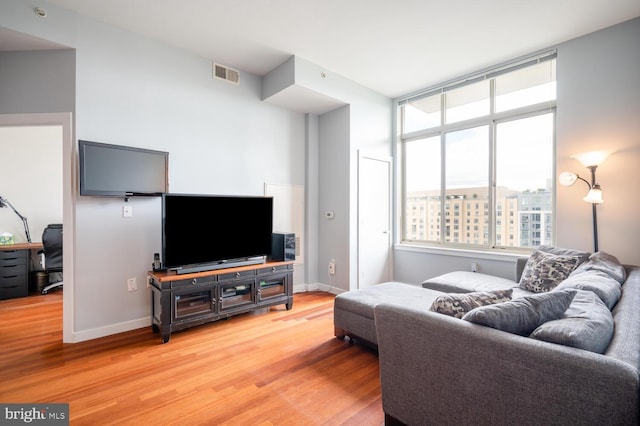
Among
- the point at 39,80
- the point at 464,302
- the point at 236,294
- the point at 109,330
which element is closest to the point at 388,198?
the point at 236,294

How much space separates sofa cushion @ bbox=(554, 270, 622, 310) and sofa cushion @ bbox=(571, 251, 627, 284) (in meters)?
0.14

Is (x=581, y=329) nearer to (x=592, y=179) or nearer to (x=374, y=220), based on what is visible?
(x=592, y=179)

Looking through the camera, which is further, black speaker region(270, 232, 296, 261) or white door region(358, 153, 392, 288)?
white door region(358, 153, 392, 288)

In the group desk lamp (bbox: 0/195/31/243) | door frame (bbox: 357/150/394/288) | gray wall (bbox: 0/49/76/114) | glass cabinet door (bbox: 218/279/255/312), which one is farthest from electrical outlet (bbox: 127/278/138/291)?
desk lamp (bbox: 0/195/31/243)

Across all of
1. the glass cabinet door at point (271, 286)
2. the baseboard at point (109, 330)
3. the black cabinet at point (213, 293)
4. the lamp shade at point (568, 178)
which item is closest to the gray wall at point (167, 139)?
the baseboard at point (109, 330)

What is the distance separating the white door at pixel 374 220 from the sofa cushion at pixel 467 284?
118cm

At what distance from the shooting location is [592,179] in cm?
293

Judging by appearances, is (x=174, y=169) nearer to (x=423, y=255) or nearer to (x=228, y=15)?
(x=228, y=15)

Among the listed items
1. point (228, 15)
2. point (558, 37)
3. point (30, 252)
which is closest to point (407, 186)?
point (558, 37)

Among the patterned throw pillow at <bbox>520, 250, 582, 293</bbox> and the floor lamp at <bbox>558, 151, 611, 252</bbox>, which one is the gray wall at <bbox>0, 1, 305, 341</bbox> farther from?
the floor lamp at <bbox>558, 151, 611, 252</bbox>

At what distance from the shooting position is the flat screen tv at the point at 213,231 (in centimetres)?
289

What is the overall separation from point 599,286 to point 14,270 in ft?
21.1

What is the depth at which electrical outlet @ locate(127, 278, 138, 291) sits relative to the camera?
3.03m

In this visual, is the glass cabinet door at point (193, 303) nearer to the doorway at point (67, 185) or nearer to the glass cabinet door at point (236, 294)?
the glass cabinet door at point (236, 294)
